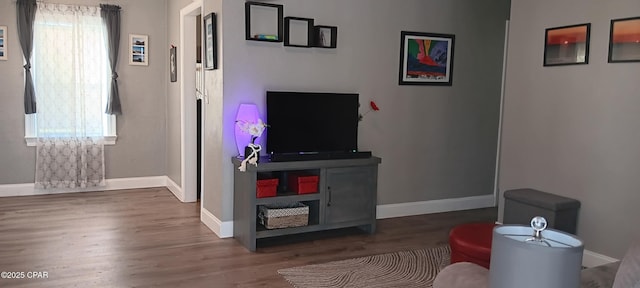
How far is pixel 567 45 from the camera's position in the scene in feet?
12.3

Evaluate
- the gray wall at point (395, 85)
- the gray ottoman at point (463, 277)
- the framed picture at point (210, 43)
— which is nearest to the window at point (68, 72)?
the framed picture at point (210, 43)

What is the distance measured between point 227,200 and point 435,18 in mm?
2781

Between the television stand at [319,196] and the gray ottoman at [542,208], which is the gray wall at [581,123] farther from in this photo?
the television stand at [319,196]

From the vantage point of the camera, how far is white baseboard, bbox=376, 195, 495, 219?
16.6 ft

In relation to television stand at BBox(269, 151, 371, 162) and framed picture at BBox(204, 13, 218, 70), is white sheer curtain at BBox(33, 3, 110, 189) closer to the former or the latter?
framed picture at BBox(204, 13, 218, 70)

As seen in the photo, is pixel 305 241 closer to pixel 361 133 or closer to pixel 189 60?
pixel 361 133

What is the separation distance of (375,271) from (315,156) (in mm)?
1116

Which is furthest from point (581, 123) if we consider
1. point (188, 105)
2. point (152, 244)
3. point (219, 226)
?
point (188, 105)

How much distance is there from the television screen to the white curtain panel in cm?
292

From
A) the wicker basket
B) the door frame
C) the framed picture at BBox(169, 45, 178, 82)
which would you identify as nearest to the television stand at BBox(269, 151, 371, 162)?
the wicker basket

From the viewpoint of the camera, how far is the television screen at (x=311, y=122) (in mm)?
4156

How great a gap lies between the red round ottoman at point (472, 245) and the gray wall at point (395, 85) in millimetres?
1797

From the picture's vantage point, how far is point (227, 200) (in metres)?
4.27

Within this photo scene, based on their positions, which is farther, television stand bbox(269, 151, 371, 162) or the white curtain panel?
the white curtain panel
